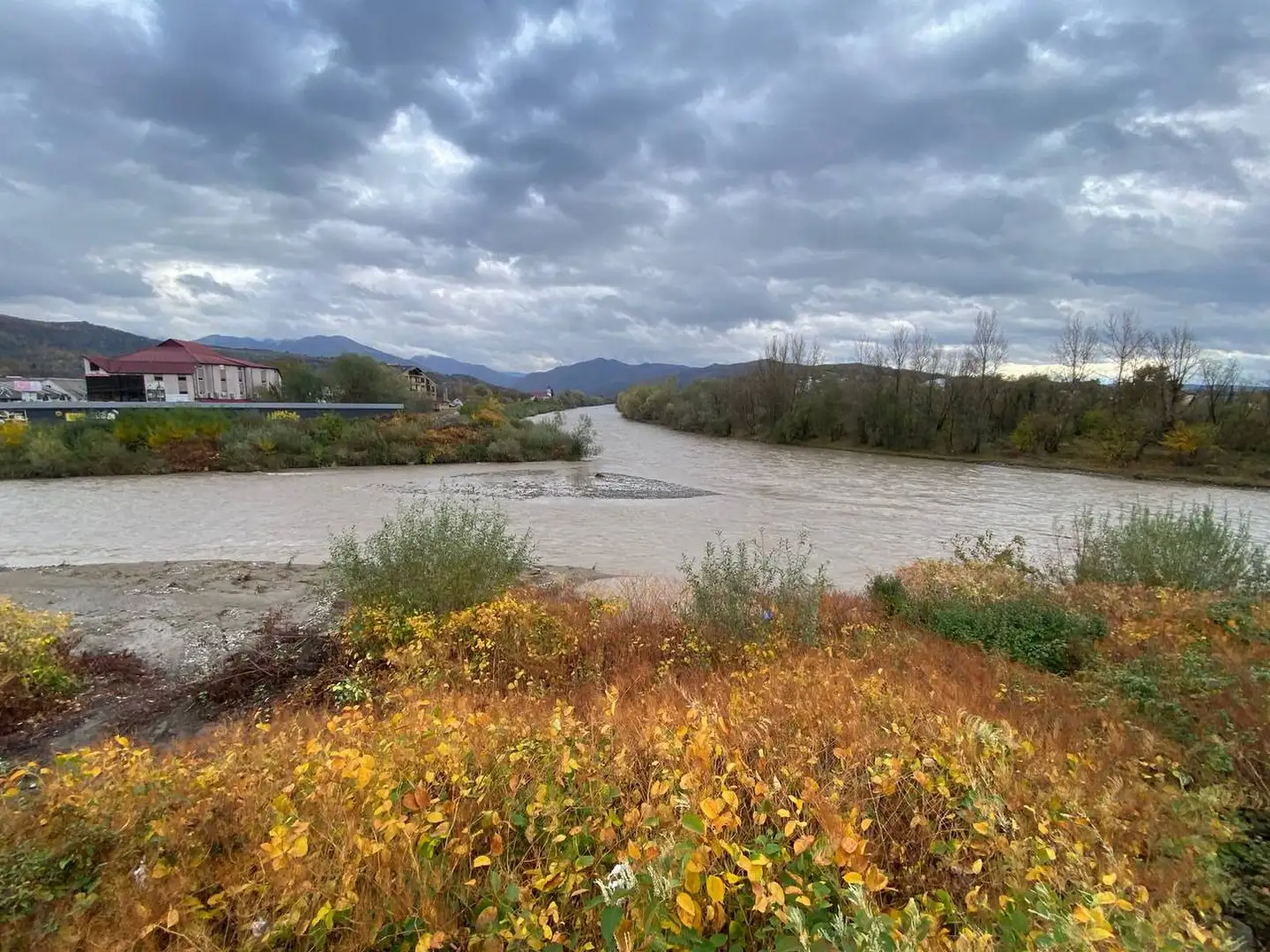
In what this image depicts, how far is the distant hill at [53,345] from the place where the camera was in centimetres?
9269

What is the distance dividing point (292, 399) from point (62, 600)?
160 feet

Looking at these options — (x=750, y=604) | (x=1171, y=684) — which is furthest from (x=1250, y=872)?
(x=750, y=604)

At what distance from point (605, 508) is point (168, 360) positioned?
56.0 metres

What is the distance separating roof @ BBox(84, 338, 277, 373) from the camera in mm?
54219

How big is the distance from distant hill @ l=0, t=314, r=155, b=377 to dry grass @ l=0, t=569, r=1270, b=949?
4437 inches

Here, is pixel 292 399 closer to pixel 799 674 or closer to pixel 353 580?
pixel 353 580

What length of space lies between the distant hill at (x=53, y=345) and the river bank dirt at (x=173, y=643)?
4071 inches

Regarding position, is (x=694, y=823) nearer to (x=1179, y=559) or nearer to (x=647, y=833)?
(x=647, y=833)

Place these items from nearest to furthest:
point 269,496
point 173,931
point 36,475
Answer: point 173,931
point 269,496
point 36,475

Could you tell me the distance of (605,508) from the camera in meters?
19.9

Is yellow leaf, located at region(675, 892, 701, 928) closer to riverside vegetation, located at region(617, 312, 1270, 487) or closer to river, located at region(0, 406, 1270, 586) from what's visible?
river, located at region(0, 406, 1270, 586)

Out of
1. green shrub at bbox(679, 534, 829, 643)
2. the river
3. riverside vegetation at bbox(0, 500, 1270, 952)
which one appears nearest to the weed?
riverside vegetation at bbox(0, 500, 1270, 952)

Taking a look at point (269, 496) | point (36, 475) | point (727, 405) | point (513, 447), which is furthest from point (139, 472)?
point (727, 405)

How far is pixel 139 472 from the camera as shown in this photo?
84.9 ft
